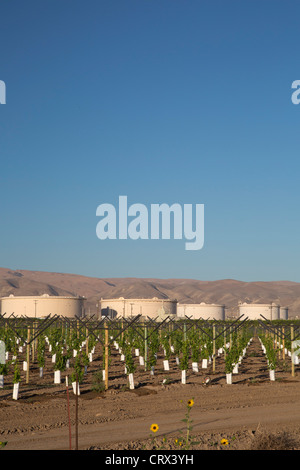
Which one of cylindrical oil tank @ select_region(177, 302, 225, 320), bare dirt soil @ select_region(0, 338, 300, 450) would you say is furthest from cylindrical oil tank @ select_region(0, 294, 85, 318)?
bare dirt soil @ select_region(0, 338, 300, 450)

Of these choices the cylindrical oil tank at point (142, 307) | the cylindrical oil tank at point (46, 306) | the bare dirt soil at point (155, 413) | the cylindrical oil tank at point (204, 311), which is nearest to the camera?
the bare dirt soil at point (155, 413)

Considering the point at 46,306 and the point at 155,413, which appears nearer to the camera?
the point at 155,413

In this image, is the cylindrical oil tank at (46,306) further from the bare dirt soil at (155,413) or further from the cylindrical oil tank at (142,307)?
the bare dirt soil at (155,413)

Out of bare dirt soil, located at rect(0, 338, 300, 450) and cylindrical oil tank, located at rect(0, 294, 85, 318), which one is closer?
bare dirt soil, located at rect(0, 338, 300, 450)

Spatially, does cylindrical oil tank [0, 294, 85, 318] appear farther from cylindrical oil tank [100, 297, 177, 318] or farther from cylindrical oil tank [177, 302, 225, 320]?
cylindrical oil tank [177, 302, 225, 320]

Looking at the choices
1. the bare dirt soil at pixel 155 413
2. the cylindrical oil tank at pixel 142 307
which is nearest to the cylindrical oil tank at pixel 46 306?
the cylindrical oil tank at pixel 142 307

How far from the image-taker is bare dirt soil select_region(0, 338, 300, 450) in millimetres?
13703

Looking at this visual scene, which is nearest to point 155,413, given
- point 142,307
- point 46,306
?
point 46,306

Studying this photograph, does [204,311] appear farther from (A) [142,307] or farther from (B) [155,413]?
(B) [155,413]

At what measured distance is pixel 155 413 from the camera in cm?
1873

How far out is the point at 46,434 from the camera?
604 inches

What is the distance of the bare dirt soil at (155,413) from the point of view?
13703 millimetres
